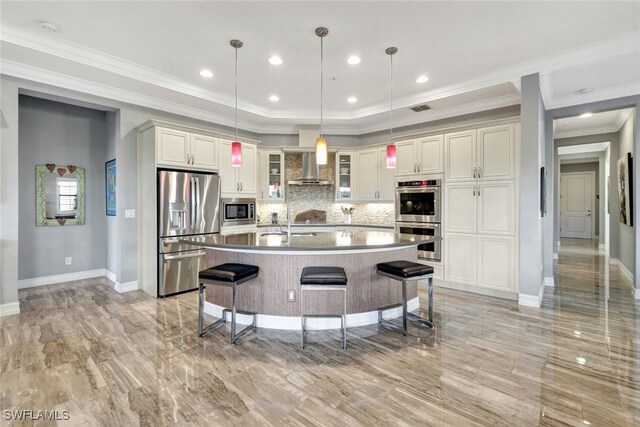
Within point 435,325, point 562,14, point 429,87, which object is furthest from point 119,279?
point 562,14

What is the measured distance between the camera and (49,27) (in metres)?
3.02

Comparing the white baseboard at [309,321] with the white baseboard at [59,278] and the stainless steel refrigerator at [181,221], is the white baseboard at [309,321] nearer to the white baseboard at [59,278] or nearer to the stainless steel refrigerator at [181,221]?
the stainless steel refrigerator at [181,221]

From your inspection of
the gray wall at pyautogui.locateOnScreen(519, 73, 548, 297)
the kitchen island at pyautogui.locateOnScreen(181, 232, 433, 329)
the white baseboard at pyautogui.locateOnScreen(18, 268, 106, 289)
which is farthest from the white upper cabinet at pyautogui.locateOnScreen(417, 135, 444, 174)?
the white baseboard at pyautogui.locateOnScreen(18, 268, 106, 289)

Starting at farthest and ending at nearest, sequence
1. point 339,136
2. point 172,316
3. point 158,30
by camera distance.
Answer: point 339,136
point 172,316
point 158,30

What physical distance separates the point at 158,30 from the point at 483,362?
4368 millimetres

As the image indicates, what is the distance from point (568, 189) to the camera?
11062 millimetres

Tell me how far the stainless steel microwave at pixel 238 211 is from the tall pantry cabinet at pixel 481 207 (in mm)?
3343

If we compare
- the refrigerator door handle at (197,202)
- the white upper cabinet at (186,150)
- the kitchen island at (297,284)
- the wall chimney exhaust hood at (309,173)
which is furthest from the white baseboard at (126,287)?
the wall chimney exhaust hood at (309,173)

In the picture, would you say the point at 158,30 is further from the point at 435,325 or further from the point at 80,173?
the point at 435,325

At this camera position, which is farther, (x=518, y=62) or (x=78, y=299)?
(x=78, y=299)

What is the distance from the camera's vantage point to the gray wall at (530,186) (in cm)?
376

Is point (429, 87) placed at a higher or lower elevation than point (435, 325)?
higher

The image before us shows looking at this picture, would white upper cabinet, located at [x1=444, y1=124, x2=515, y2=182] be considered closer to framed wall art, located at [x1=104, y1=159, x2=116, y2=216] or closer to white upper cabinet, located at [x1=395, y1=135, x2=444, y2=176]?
white upper cabinet, located at [x1=395, y1=135, x2=444, y2=176]

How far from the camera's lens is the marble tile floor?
6.23 ft
